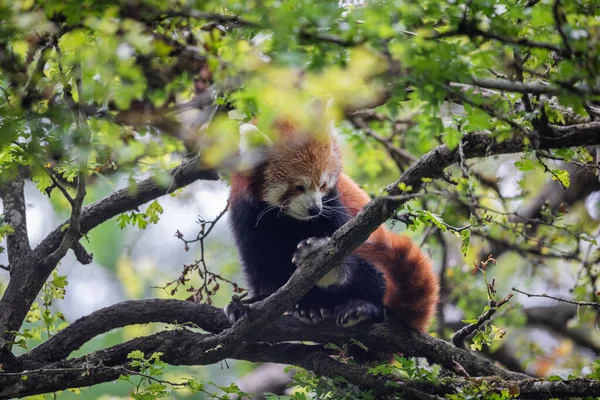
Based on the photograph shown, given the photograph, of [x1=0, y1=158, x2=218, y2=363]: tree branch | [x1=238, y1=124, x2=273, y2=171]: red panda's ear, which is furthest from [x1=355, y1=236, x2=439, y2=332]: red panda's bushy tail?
[x1=0, y1=158, x2=218, y2=363]: tree branch

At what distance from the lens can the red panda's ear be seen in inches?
120

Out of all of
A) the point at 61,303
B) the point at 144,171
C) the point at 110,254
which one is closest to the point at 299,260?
the point at 144,171

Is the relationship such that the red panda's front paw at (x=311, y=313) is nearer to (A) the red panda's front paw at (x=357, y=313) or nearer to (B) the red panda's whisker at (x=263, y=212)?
(A) the red panda's front paw at (x=357, y=313)

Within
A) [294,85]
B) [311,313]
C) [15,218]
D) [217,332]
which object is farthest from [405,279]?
[15,218]

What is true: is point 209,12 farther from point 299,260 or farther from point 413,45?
point 299,260

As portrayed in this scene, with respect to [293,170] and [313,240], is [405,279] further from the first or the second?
[293,170]

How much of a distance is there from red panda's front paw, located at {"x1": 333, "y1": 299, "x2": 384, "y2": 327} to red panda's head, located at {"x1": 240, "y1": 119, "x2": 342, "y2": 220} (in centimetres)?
51

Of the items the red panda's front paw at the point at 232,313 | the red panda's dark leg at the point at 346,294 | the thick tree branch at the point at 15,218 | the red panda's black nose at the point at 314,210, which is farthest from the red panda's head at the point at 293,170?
the thick tree branch at the point at 15,218

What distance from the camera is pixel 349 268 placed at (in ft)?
11.0

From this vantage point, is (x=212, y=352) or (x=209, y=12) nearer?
(x=209, y=12)

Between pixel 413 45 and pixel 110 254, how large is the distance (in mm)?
13795

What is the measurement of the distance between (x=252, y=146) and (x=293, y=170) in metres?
0.30

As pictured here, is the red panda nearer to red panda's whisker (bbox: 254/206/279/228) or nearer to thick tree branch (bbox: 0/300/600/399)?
red panda's whisker (bbox: 254/206/279/228)

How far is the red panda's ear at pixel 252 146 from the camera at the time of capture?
3061mm
